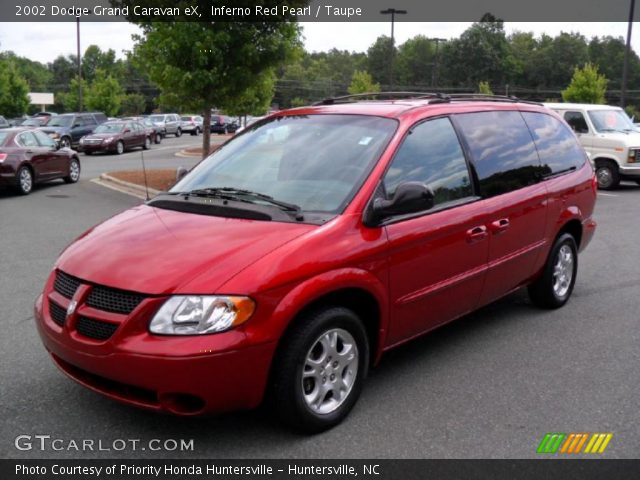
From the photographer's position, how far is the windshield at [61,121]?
Result: 104ft

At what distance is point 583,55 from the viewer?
101m

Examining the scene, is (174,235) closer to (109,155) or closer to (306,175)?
(306,175)

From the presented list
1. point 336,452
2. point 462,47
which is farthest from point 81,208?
point 462,47

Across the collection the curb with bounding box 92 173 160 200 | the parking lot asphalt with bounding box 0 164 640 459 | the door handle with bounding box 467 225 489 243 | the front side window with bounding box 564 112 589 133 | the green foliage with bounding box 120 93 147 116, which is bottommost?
the parking lot asphalt with bounding box 0 164 640 459

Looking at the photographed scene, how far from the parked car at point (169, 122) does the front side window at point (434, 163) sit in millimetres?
42297

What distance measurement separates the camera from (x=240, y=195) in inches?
168

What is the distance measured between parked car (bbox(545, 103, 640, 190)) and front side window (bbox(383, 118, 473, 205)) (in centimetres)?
1213

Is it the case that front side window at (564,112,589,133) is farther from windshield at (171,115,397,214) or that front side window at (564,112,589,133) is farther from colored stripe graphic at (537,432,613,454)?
colored stripe graphic at (537,432,613,454)

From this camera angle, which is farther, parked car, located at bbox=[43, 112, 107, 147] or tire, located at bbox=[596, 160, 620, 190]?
parked car, located at bbox=[43, 112, 107, 147]

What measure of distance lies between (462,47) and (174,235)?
311 feet

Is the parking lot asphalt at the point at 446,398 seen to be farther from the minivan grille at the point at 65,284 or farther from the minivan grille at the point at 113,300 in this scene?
the minivan grille at the point at 65,284

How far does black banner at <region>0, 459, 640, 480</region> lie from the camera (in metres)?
3.27

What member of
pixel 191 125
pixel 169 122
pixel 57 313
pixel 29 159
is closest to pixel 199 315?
pixel 57 313

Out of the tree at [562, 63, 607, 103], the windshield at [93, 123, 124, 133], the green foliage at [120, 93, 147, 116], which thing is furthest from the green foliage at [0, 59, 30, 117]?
the tree at [562, 63, 607, 103]
